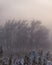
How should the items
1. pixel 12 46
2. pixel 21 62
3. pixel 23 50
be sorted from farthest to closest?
pixel 12 46, pixel 23 50, pixel 21 62

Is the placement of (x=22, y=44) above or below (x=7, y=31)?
below

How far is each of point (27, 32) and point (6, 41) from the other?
0.52 meters

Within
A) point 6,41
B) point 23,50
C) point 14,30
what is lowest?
point 23,50

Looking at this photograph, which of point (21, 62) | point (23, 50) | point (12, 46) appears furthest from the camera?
point (12, 46)

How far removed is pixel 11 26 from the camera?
4035 mm

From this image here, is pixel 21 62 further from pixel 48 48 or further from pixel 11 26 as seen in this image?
pixel 11 26

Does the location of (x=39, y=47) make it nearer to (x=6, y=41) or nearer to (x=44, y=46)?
(x=44, y=46)

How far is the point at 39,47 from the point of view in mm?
3805

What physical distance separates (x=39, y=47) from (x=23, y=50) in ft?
1.40

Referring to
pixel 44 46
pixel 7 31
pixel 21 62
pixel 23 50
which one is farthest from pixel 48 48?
pixel 7 31

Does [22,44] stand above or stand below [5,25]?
below

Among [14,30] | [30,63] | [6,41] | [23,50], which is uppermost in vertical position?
[14,30]

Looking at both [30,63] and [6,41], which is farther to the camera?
[6,41]

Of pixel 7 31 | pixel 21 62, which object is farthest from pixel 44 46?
pixel 7 31
